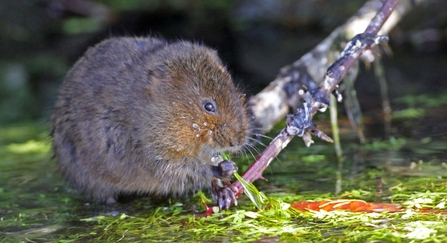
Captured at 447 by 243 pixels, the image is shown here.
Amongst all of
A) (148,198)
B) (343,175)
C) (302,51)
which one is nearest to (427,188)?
(343,175)

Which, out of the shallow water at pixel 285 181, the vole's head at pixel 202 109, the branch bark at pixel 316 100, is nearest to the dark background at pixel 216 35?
the shallow water at pixel 285 181

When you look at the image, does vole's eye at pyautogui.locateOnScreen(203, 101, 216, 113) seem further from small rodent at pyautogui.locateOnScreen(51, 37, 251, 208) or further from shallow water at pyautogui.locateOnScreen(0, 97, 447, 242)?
shallow water at pyautogui.locateOnScreen(0, 97, 447, 242)

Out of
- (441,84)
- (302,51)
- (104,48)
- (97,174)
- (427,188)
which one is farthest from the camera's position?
(302,51)

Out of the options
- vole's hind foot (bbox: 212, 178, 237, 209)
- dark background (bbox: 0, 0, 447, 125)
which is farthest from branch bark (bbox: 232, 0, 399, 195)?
dark background (bbox: 0, 0, 447, 125)

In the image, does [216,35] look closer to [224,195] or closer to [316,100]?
[316,100]

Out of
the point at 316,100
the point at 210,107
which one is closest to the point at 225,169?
the point at 210,107

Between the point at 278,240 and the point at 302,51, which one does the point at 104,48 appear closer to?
the point at 278,240
